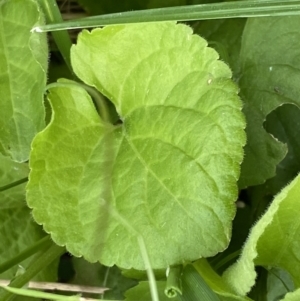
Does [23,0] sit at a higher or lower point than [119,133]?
higher

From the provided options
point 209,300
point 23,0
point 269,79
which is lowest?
point 209,300

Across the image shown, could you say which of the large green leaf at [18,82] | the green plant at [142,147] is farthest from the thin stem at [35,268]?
the large green leaf at [18,82]

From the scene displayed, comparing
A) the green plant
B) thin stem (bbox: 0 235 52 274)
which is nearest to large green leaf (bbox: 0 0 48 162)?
the green plant

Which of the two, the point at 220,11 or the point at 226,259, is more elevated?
the point at 220,11

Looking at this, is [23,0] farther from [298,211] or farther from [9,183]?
[298,211]

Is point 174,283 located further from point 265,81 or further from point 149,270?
point 265,81

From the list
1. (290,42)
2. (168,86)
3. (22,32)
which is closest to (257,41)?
(290,42)

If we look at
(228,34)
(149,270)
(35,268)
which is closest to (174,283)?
(149,270)
